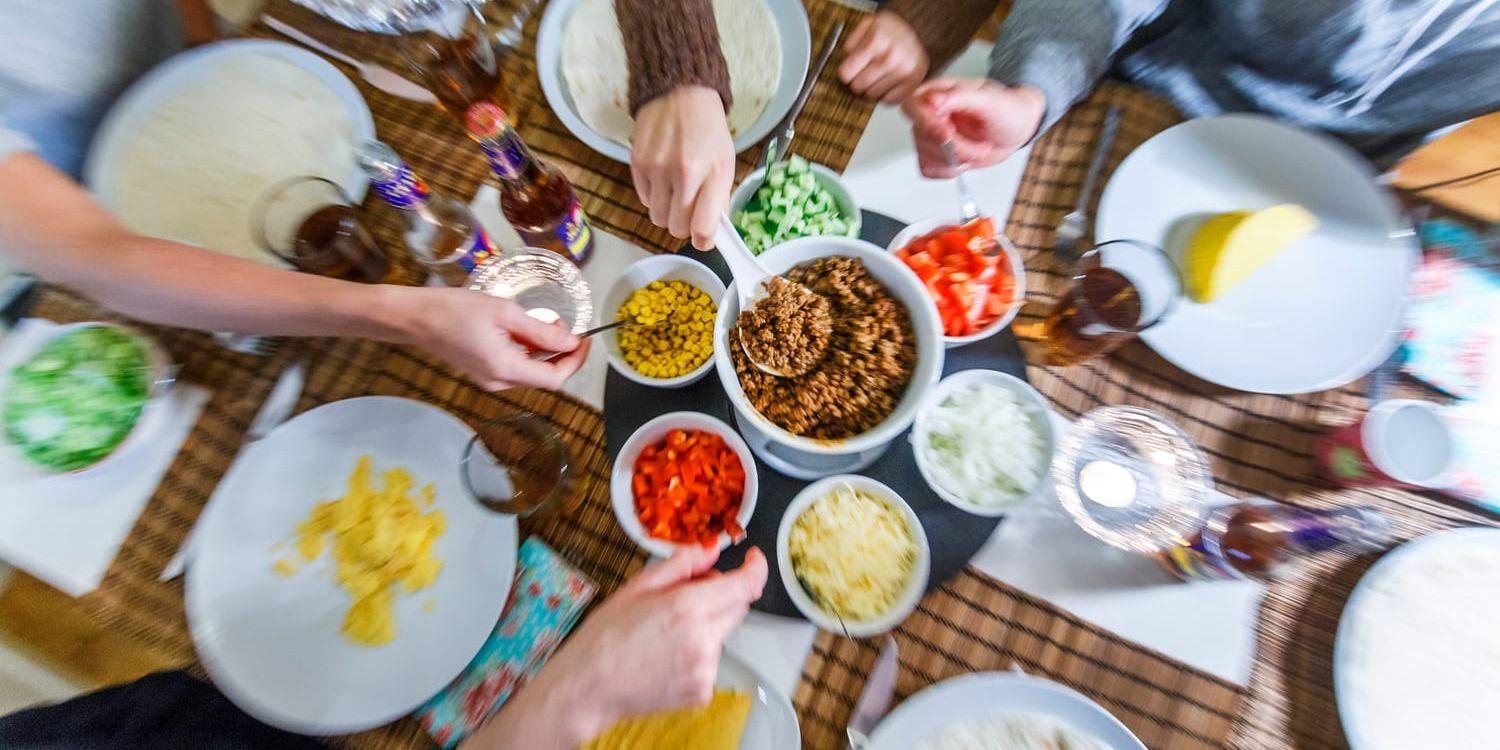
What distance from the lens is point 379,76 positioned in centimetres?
102

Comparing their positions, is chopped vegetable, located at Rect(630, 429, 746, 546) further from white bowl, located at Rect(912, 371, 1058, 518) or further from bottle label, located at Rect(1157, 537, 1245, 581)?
bottle label, located at Rect(1157, 537, 1245, 581)

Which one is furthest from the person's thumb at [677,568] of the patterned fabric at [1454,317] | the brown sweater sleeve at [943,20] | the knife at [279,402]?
the patterned fabric at [1454,317]

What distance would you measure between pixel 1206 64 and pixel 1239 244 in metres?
0.40

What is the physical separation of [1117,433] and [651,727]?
28.6 inches

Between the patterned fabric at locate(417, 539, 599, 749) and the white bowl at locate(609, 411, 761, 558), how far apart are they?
Result: 4.5 inches

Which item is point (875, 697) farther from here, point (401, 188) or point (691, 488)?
point (401, 188)

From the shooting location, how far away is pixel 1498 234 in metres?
0.86

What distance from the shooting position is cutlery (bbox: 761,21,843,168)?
968mm

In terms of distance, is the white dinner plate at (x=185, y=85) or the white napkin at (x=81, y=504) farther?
the white dinner plate at (x=185, y=85)

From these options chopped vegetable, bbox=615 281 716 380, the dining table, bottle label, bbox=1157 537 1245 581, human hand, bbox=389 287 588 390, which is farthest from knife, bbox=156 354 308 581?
bottle label, bbox=1157 537 1245 581

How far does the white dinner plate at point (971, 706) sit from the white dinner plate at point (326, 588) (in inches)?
20.3

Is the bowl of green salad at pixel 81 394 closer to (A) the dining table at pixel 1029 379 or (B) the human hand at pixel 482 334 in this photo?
(A) the dining table at pixel 1029 379

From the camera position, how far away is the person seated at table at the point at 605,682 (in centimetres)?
66

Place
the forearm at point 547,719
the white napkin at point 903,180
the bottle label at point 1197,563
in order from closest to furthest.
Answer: the forearm at point 547,719 → the bottle label at point 1197,563 → the white napkin at point 903,180
